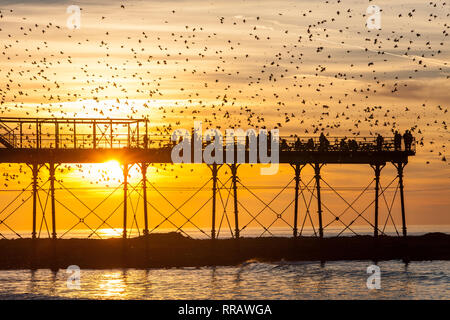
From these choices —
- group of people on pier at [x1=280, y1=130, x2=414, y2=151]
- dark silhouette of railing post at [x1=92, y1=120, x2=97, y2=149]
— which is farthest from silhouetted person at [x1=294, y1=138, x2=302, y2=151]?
dark silhouette of railing post at [x1=92, y1=120, x2=97, y2=149]

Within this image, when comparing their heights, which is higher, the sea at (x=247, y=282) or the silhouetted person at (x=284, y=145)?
the silhouetted person at (x=284, y=145)

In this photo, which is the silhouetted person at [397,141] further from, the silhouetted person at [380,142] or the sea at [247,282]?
the sea at [247,282]

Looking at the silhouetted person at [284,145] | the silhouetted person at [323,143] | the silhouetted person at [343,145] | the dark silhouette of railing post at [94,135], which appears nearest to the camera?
the dark silhouette of railing post at [94,135]

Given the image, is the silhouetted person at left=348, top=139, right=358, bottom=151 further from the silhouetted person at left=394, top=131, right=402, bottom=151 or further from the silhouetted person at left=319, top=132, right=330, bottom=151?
the silhouetted person at left=394, top=131, right=402, bottom=151

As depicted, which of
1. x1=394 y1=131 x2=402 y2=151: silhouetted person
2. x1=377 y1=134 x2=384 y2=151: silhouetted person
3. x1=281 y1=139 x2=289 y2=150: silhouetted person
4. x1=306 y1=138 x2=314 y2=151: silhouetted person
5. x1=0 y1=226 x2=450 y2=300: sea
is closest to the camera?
x1=0 y1=226 x2=450 y2=300: sea

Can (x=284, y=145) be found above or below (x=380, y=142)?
below

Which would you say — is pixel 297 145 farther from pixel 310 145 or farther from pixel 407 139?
pixel 407 139

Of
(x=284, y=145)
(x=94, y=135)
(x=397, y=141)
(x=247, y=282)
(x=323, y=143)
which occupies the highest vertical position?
(x=94, y=135)

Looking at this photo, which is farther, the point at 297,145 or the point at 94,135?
the point at 297,145

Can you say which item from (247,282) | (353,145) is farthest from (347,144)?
(247,282)

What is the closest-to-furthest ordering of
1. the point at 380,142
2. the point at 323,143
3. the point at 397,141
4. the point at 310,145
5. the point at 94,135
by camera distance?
the point at 94,135, the point at 310,145, the point at 323,143, the point at 380,142, the point at 397,141

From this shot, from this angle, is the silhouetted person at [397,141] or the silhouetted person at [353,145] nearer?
the silhouetted person at [353,145]

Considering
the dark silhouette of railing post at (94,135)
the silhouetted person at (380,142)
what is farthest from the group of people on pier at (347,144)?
the dark silhouette of railing post at (94,135)

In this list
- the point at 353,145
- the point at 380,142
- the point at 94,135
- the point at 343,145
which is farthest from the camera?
the point at 380,142
